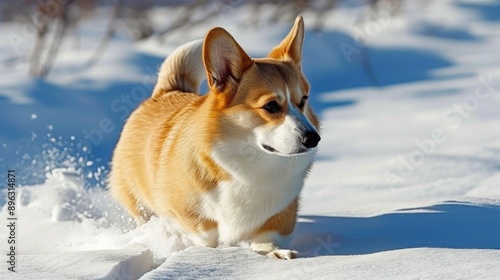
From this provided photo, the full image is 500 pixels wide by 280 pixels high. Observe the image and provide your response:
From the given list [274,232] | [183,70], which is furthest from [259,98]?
[183,70]

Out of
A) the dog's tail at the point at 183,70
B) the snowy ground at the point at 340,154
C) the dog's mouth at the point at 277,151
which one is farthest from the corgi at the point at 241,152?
the dog's tail at the point at 183,70

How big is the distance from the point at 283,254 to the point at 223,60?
78 centimetres

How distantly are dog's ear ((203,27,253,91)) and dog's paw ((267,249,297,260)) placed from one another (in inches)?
26.1

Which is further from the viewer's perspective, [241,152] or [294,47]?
[294,47]

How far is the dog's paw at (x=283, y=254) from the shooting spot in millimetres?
3301

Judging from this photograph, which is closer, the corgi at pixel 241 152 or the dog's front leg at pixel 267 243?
the corgi at pixel 241 152

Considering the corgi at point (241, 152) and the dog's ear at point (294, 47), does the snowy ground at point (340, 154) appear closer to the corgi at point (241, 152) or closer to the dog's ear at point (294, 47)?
the corgi at point (241, 152)

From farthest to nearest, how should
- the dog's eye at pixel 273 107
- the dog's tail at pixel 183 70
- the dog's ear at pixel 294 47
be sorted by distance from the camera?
1. the dog's tail at pixel 183 70
2. the dog's ear at pixel 294 47
3. the dog's eye at pixel 273 107

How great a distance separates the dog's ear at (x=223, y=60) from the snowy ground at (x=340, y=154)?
660mm

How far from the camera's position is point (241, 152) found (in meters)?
3.35

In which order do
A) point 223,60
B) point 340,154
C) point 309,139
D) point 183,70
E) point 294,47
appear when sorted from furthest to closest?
point 340,154, point 183,70, point 294,47, point 223,60, point 309,139

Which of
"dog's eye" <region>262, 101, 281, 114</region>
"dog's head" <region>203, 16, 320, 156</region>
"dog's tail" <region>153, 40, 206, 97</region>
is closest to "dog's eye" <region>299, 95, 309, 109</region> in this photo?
"dog's head" <region>203, 16, 320, 156</region>

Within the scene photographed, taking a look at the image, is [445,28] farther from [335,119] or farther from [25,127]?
[25,127]

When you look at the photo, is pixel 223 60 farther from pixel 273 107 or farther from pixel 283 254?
pixel 283 254
